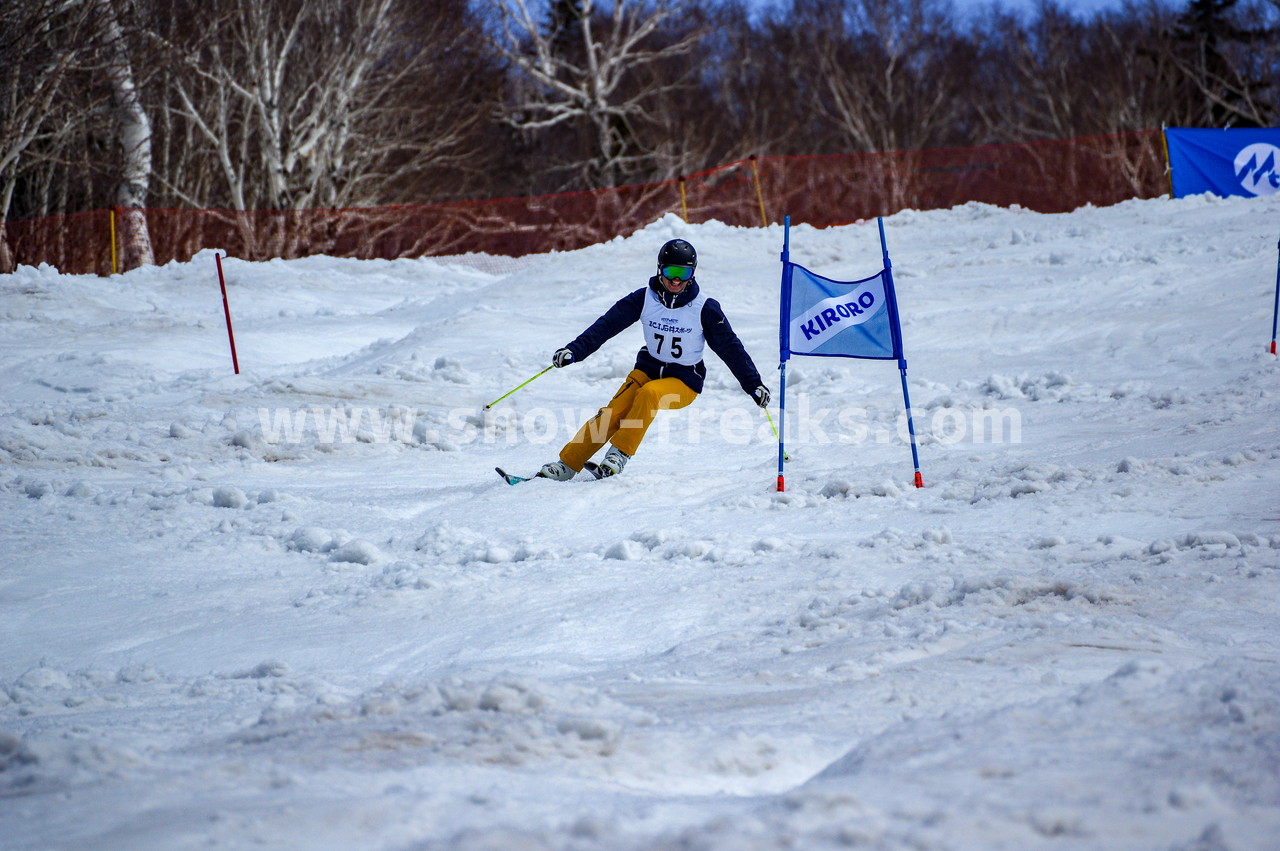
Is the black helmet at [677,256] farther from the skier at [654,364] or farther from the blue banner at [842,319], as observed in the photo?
the blue banner at [842,319]

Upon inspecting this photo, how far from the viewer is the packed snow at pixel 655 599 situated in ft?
7.38

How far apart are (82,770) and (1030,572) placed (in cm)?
364

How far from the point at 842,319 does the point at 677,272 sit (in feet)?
3.59

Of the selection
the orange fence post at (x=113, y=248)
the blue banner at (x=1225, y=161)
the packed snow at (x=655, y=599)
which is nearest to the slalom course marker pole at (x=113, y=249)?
the orange fence post at (x=113, y=248)

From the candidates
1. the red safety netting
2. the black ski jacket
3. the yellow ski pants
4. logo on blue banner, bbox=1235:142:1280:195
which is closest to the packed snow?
the yellow ski pants

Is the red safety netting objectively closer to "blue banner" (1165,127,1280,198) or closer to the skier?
"blue banner" (1165,127,1280,198)

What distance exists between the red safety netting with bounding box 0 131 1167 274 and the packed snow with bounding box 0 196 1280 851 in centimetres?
846

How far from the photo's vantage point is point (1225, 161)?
59.2ft

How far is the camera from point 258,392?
368 inches

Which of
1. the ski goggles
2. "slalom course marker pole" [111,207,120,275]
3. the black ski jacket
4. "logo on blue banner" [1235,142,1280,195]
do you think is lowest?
the black ski jacket

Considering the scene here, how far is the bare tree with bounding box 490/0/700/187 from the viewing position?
2791cm

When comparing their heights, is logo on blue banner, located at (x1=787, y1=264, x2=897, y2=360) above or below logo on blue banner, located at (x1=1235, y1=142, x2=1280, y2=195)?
below

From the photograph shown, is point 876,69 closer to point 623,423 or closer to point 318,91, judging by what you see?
point 318,91

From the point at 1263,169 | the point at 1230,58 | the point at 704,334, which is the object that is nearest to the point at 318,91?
the point at 1263,169
